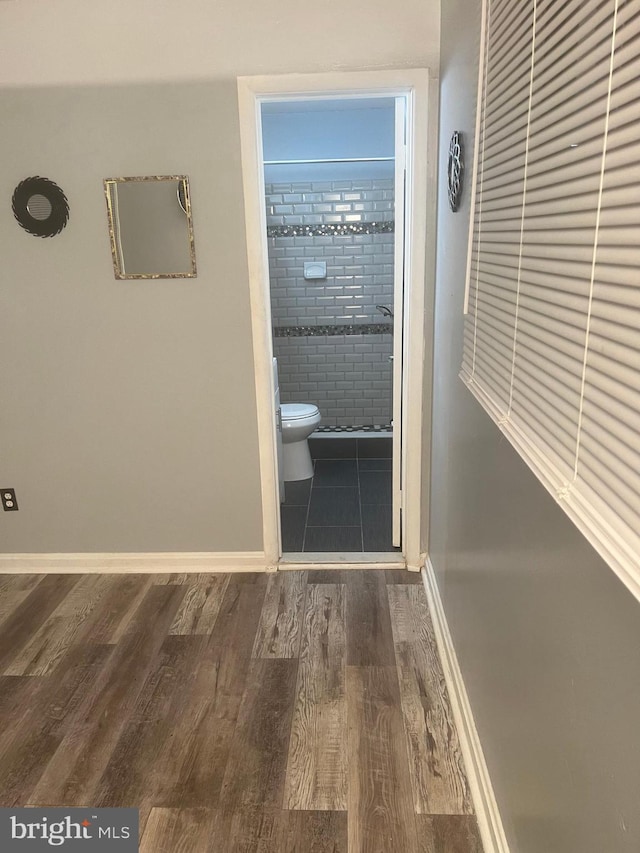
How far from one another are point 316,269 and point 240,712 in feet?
10.2

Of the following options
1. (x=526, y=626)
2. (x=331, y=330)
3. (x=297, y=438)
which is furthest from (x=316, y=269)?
(x=526, y=626)

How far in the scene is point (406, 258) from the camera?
8.14ft

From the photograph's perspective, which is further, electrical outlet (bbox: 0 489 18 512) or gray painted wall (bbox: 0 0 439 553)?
electrical outlet (bbox: 0 489 18 512)

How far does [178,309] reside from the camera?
2490mm

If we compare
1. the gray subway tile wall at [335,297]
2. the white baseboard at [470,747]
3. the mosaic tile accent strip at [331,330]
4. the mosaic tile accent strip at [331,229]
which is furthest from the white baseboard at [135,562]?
the mosaic tile accent strip at [331,229]

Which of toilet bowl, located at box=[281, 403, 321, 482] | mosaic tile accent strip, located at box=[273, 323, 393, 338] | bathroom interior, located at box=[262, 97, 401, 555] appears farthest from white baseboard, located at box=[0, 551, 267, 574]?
mosaic tile accent strip, located at box=[273, 323, 393, 338]

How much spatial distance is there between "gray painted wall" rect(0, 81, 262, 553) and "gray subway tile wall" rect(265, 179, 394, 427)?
184cm

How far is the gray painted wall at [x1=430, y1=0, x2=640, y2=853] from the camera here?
84 cm

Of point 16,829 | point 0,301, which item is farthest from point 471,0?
point 16,829

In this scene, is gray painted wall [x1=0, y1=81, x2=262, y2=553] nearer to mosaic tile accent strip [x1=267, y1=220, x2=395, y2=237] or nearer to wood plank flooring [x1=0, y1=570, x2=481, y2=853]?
wood plank flooring [x1=0, y1=570, x2=481, y2=853]

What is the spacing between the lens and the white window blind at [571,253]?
76 cm

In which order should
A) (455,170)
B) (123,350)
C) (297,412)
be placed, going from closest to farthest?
1. (455,170)
2. (123,350)
3. (297,412)

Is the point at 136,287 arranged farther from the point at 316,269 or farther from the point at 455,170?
the point at 316,269

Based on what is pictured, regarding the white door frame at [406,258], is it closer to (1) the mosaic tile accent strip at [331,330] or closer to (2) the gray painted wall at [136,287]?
(2) the gray painted wall at [136,287]
